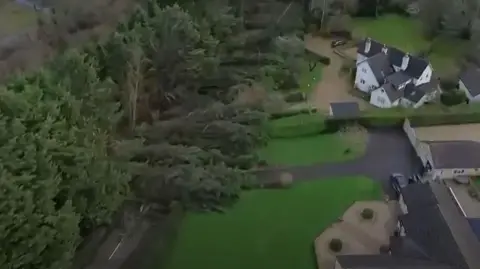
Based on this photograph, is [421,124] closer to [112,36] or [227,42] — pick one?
[227,42]

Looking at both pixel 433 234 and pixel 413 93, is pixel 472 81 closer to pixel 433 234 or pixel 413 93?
pixel 413 93

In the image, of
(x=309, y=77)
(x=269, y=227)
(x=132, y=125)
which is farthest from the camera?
(x=309, y=77)

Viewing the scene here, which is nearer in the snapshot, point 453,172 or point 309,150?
point 453,172

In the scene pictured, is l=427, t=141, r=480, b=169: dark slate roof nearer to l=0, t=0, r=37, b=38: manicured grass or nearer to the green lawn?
the green lawn

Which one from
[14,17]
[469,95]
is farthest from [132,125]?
[469,95]

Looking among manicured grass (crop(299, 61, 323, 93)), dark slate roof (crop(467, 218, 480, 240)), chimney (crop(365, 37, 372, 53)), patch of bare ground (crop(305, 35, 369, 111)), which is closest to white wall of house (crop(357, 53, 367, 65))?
chimney (crop(365, 37, 372, 53))

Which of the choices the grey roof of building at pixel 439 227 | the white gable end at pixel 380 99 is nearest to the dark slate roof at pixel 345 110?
the white gable end at pixel 380 99

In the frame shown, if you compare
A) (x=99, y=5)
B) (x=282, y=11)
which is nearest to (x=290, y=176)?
(x=282, y=11)
